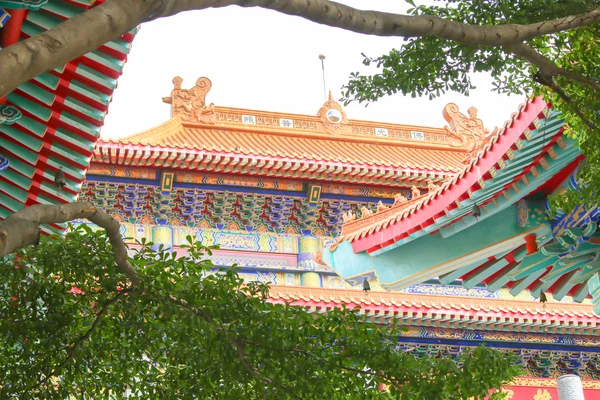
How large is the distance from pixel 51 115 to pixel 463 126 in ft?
40.1

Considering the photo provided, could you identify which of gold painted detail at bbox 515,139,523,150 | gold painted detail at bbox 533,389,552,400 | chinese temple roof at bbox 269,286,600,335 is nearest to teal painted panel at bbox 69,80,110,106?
gold painted detail at bbox 515,139,523,150

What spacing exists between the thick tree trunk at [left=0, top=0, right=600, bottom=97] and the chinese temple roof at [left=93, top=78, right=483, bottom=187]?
351 inches

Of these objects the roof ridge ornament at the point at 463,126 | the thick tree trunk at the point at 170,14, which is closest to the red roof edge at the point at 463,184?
the thick tree trunk at the point at 170,14

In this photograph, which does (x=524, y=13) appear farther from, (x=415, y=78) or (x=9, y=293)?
(x=9, y=293)

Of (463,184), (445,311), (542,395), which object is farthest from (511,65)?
(542,395)

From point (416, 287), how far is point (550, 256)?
5381 mm

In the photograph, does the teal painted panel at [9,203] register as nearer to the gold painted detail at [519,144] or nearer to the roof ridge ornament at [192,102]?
the gold painted detail at [519,144]

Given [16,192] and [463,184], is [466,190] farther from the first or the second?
[16,192]

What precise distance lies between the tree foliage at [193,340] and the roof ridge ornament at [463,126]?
11701mm

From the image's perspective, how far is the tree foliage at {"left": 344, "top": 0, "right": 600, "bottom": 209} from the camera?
5180 millimetres

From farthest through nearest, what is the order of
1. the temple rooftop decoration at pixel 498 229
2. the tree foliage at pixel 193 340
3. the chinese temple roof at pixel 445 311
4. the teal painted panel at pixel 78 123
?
the chinese temple roof at pixel 445 311 → the temple rooftop decoration at pixel 498 229 → the teal painted panel at pixel 78 123 → the tree foliage at pixel 193 340

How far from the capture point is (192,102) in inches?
617

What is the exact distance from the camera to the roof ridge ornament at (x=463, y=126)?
1680 centimetres

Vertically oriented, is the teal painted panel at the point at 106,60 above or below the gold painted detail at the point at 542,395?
above
